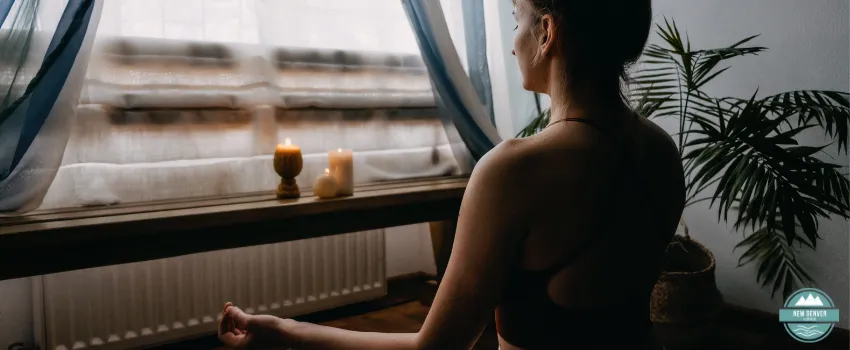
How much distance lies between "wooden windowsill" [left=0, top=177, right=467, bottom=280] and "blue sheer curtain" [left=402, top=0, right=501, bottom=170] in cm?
32

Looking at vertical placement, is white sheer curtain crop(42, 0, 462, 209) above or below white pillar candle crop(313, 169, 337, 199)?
above

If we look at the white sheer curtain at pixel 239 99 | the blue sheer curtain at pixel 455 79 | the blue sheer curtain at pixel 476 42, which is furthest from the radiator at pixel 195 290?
the blue sheer curtain at pixel 476 42

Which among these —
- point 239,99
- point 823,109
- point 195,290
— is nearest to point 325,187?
point 239,99

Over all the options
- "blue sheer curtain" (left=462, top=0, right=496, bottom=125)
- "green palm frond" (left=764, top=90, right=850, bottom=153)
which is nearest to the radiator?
"blue sheer curtain" (left=462, top=0, right=496, bottom=125)

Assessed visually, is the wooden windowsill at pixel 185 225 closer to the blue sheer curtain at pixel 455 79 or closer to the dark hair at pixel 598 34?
the blue sheer curtain at pixel 455 79

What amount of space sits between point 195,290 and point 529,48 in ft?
5.22

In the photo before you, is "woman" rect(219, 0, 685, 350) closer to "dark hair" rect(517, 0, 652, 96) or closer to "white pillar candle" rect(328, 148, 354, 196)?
"dark hair" rect(517, 0, 652, 96)

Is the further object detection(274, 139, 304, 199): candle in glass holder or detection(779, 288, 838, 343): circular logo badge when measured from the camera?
detection(779, 288, 838, 343): circular logo badge

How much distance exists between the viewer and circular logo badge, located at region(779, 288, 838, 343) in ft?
7.15

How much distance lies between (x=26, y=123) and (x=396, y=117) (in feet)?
3.91

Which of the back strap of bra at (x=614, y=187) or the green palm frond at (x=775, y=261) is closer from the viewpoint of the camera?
the back strap of bra at (x=614, y=187)

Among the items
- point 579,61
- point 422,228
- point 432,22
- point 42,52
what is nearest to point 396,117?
point 432,22

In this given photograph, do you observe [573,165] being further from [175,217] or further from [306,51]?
[306,51]

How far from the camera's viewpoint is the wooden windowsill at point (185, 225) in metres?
1.32
